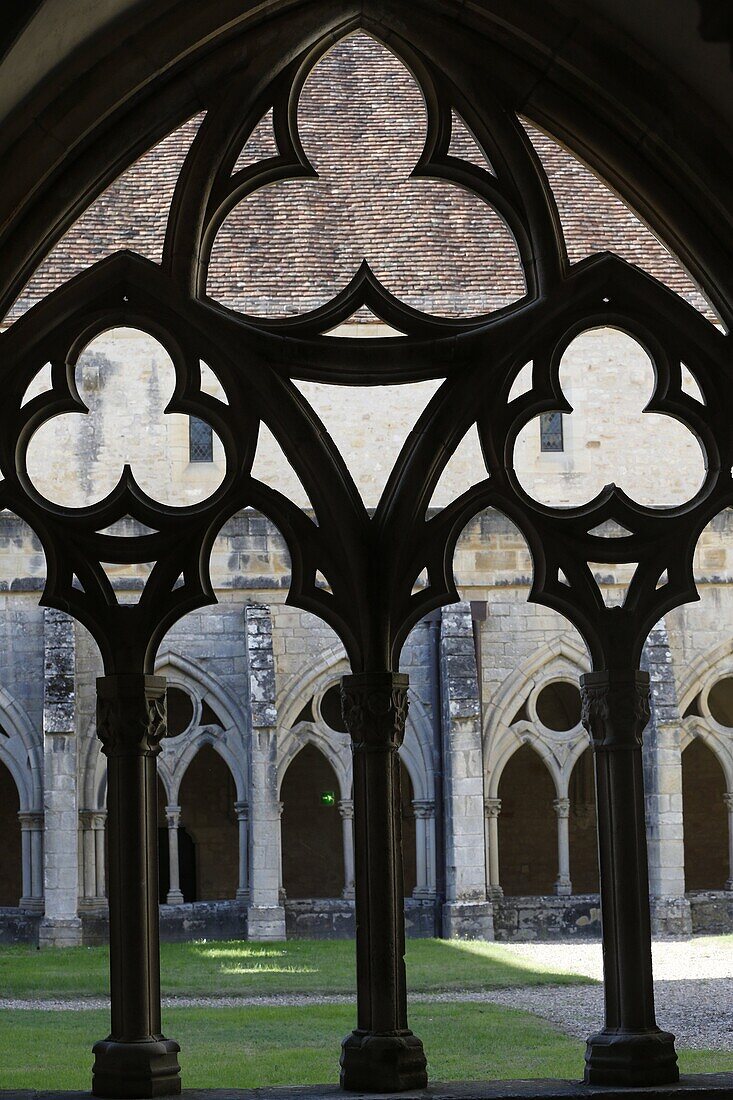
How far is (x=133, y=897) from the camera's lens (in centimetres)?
447

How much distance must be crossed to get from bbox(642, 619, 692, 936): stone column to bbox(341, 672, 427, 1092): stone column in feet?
39.2

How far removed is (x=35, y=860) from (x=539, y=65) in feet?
41.7

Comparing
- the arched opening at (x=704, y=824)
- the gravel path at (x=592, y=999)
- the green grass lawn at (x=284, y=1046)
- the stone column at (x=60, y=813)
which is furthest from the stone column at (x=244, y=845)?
the arched opening at (x=704, y=824)

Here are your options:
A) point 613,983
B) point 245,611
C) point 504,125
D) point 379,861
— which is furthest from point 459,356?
point 245,611

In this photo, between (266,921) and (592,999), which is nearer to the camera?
(592,999)

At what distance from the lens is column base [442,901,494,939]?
15852mm

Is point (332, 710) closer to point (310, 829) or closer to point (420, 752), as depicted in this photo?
point (310, 829)

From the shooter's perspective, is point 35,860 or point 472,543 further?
point 472,543

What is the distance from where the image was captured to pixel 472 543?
56.4 feet

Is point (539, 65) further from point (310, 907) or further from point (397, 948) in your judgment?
point (310, 907)

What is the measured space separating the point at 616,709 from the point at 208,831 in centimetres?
1636

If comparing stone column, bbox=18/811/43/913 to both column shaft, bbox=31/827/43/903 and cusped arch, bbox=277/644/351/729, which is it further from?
cusped arch, bbox=277/644/351/729

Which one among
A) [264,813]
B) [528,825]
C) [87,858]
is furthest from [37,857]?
[528,825]

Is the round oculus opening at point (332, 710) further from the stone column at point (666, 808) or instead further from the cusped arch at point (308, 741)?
the stone column at point (666, 808)
